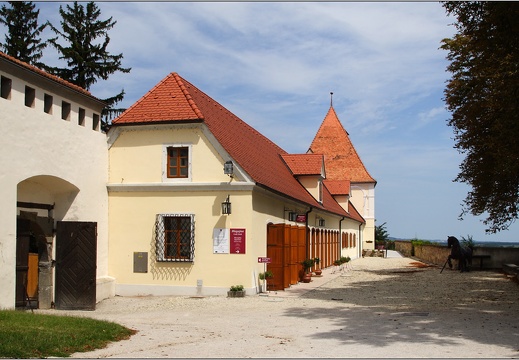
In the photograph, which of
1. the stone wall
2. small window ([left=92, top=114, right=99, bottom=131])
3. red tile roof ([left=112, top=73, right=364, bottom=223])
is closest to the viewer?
small window ([left=92, top=114, right=99, bottom=131])

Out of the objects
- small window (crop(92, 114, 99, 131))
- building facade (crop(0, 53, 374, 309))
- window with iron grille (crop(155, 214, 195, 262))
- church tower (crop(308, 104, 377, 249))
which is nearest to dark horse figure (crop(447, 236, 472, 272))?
building facade (crop(0, 53, 374, 309))

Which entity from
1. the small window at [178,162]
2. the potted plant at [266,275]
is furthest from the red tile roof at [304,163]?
the small window at [178,162]

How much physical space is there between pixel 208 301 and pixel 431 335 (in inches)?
287

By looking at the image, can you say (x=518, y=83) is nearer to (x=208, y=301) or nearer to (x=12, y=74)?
(x=208, y=301)

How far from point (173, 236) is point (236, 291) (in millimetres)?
2609

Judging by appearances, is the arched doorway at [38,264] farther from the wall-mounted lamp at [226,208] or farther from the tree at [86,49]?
the tree at [86,49]

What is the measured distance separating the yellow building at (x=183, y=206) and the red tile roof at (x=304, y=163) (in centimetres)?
840

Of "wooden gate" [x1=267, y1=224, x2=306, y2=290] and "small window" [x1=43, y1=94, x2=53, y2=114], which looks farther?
"wooden gate" [x1=267, y1=224, x2=306, y2=290]

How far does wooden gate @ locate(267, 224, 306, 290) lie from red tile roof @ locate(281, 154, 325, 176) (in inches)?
262

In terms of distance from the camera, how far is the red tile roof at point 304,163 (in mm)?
28453

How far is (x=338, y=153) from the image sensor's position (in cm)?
6116

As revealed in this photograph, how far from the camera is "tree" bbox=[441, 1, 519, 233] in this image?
1307 cm

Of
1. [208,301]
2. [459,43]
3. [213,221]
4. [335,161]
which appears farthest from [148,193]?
[335,161]

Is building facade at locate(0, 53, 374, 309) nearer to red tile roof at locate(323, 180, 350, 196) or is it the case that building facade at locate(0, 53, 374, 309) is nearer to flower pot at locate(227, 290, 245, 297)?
flower pot at locate(227, 290, 245, 297)
